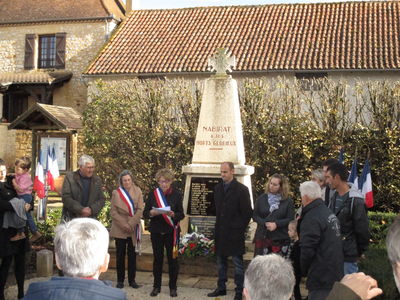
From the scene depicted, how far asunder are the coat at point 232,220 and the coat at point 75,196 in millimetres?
1732

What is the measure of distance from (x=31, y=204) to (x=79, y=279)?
472 centimetres

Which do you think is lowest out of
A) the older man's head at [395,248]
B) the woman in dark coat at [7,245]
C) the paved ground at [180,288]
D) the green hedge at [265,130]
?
the paved ground at [180,288]

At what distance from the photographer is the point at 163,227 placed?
6879 mm

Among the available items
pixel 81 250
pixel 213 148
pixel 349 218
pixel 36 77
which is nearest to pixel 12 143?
pixel 36 77

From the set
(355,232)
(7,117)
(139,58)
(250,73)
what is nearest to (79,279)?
(355,232)

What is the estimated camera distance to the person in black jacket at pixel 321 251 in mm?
4629

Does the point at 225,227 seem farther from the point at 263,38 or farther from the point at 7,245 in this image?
the point at 263,38

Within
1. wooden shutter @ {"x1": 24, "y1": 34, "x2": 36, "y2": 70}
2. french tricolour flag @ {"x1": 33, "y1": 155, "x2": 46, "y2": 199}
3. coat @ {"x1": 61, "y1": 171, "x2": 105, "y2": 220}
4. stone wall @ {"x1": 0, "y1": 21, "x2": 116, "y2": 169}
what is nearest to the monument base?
coat @ {"x1": 61, "y1": 171, "x2": 105, "y2": 220}

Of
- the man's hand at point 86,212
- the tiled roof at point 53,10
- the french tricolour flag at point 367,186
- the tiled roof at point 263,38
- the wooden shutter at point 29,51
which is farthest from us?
the wooden shutter at point 29,51

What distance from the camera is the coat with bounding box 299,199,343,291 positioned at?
463 centimetres

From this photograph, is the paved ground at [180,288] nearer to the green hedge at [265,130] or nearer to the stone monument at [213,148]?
the stone monument at [213,148]

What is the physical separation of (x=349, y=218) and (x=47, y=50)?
2367 centimetres

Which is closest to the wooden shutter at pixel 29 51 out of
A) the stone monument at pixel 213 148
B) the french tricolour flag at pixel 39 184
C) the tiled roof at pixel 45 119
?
the tiled roof at pixel 45 119

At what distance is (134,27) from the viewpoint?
24531 millimetres
